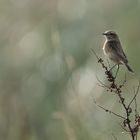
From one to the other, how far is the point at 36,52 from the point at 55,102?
108cm

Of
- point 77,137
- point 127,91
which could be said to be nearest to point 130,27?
point 127,91

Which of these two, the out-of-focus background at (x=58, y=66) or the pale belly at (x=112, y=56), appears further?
the out-of-focus background at (x=58, y=66)

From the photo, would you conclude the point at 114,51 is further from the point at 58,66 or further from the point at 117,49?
the point at 58,66

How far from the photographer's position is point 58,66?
9.14 metres

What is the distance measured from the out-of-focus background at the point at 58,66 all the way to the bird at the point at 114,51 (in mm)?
1545

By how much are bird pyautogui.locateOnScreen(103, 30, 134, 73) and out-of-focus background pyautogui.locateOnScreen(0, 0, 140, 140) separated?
155 cm

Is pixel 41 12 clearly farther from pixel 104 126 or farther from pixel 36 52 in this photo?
pixel 104 126

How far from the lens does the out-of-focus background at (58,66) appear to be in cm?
847

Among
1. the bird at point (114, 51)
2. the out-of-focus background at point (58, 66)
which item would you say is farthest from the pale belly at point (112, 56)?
the out-of-focus background at point (58, 66)

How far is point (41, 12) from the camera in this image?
34.3 feet

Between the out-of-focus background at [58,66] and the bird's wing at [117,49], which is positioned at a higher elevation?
the out-of-focus background at [58,66]

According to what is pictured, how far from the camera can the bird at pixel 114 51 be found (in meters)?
5.92

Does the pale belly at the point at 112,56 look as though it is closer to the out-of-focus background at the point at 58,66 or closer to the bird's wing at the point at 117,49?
the bird's wing at the point at 117,49

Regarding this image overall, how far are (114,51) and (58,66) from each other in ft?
10.3
